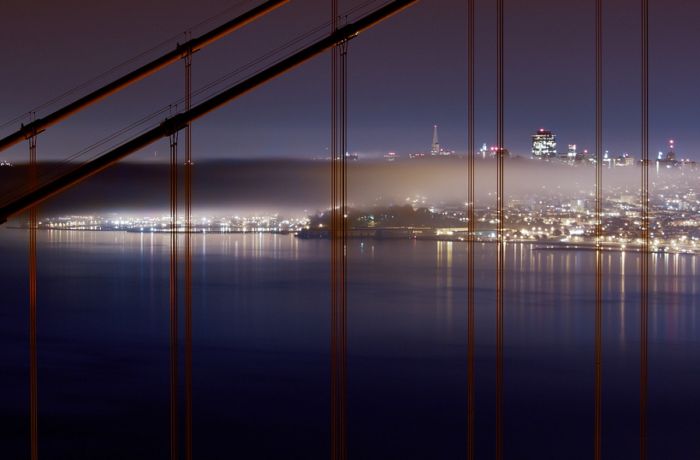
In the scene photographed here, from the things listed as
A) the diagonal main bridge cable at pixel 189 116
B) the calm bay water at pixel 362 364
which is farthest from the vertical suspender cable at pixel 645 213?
the calm bay water at pixel 362 364

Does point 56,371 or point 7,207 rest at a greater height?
point 7,207

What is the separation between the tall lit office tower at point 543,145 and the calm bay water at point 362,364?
48.6ft

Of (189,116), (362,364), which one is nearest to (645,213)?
(189,116)

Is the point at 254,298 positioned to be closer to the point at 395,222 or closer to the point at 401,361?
the point at 395,222

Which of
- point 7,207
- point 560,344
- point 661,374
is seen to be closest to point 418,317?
point 560,344

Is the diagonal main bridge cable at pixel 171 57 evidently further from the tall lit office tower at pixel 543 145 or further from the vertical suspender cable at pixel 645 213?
the tall lit office tower at pixel 543 145

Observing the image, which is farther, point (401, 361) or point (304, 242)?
point (304, 242)

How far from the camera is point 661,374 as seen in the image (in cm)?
3238

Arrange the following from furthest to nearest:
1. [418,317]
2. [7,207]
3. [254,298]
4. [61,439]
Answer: [254,298], [418,317], [61,439], [7,207]

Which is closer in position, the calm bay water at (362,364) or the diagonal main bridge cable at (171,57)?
the diagonal main bridge cable at (171,57)

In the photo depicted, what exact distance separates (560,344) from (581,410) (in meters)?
8.18

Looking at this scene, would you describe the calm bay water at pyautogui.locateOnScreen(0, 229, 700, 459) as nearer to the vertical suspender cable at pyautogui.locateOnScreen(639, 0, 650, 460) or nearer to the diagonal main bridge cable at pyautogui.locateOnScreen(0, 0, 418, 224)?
the vertical suspender cable at pyautogui.locateOnScreen(639, 0, 650, 460)

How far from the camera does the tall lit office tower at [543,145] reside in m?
11.8

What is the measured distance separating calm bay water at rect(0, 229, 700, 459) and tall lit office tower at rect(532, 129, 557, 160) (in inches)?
583
